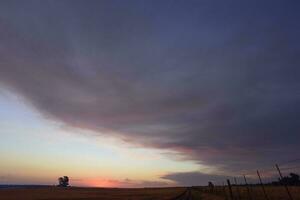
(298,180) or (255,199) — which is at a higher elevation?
(298,180)

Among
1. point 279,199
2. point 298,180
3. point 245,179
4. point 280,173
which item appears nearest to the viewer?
point 280,173

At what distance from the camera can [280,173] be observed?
1024 inches

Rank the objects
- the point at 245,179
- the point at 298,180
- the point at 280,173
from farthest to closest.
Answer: the point at 298,180 < the point at 245,179 < the point at 280,173

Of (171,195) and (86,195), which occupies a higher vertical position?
(86,195)

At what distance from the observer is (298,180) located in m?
106

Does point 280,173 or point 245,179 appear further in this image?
point 245,179

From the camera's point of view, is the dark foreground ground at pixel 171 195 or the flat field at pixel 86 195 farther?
the flat field at pixel 86 195

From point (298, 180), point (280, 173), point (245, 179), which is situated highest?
point (298, 180)

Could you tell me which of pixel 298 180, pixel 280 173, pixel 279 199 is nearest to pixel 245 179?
pixel 279 199

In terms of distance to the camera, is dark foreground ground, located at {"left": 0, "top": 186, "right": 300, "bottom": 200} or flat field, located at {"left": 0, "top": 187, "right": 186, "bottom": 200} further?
flat field, located at {"left": 0, "top": 187, "right": 186, "bottom": 200}

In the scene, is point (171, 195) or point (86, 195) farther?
point (86, 195)

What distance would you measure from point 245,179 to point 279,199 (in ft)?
24.4

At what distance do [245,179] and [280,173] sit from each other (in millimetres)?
17333

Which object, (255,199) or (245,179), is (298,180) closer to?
(255,199)
